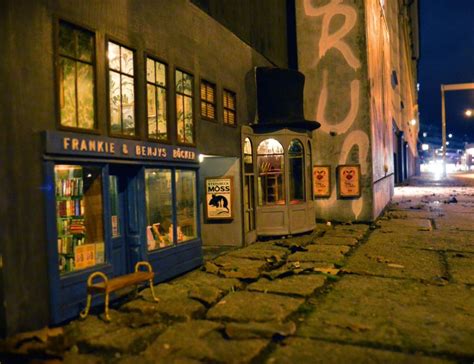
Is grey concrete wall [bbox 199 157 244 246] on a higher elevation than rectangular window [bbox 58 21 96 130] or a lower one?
lower

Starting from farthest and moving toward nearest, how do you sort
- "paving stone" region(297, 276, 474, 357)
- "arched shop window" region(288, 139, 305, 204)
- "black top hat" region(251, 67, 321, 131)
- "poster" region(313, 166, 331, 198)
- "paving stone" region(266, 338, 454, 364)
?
"poster" region(313, 166, 331, 198), "arched shop window" region(288, 139, 305, 204), "black top hat" region(251, 67, 321, 131), "paving stone" region(297, 276, 474, 357), "paving stone" region(266, 338, 454, 364)

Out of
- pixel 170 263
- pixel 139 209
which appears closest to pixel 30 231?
pixel 139 209

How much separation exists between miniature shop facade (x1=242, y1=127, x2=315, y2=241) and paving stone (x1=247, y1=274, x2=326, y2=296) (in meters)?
4.22

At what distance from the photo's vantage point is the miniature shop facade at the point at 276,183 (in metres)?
13.4

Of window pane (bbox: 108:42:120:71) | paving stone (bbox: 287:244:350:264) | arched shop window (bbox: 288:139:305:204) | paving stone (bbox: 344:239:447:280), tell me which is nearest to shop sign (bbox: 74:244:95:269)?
window pane (bbox: 108:42:120:71)

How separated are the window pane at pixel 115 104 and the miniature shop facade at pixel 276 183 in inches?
215

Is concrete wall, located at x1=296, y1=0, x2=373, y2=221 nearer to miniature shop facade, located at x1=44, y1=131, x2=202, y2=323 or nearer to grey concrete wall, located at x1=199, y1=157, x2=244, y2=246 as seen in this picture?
grey concrete wall, located at x1=199, y1=157, x2=244, y2=246

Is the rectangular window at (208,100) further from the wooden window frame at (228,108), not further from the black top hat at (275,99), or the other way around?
the black top hat at (275,99)

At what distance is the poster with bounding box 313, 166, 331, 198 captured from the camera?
1747 cm

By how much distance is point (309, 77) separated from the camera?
58.5 feet

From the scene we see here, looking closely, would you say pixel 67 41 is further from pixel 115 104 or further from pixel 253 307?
pixel 253 307

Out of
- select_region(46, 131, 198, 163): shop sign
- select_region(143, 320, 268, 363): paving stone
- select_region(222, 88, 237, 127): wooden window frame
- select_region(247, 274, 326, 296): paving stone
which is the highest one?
select_region(222, 88, 237, 127): wooden window frame

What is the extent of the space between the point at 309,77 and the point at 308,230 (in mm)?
6750

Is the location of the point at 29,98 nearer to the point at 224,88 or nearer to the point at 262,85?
the point at 224,88
